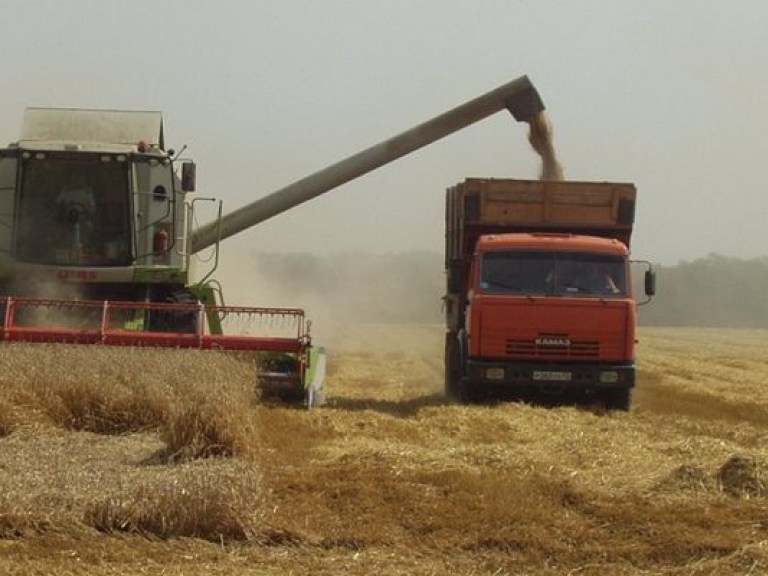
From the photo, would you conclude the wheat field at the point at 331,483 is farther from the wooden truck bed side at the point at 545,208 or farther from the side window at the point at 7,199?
the wooden truck bed side at the point at 545,208

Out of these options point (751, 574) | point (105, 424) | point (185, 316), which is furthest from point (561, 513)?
point (185, 316)

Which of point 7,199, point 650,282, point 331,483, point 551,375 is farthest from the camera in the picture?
point 650,282

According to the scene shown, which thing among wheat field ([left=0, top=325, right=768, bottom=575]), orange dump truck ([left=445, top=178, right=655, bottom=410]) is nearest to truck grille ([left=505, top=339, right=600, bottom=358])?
orange dump truck ([left=445, top=178, right=655, bottom=410])

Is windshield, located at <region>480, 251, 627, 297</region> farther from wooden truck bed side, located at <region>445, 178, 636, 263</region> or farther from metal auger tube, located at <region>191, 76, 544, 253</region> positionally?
metal auger tube, located at <region>191, 76, 544, 253</region>

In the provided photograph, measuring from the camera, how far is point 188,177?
44.1 feet

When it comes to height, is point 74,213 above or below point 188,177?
below

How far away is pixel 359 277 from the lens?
6266 cm

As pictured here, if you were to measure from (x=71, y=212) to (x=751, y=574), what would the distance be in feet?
32.1

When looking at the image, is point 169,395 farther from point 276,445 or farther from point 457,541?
point 457,541

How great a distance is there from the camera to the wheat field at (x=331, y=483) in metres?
6.24

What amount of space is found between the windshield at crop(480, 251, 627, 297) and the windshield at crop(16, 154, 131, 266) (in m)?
4.46

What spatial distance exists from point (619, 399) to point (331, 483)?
7865 mm

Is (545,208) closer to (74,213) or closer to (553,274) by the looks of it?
(553,274)

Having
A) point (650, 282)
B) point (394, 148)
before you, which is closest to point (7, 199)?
point (394, 148)
